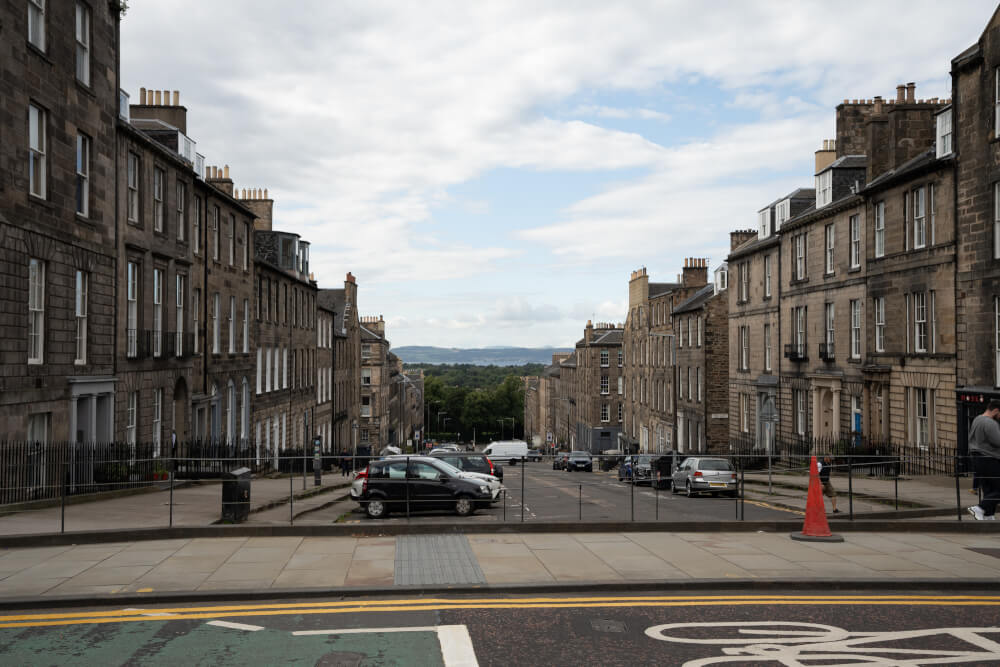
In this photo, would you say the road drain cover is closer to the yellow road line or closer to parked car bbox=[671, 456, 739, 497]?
the yellow road line

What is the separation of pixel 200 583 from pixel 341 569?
1949 millimetres

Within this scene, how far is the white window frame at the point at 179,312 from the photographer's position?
97.7 feet

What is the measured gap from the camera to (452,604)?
401 inches

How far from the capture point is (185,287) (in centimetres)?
3114

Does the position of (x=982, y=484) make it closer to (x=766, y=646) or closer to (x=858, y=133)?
(x=766, y=646)

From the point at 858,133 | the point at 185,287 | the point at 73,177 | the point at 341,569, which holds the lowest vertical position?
the point at 341,569

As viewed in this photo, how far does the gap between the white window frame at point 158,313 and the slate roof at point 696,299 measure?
1455 inches

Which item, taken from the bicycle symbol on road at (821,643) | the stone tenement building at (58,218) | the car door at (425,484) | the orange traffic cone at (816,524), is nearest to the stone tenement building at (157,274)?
the stone tenement building at (58,218)

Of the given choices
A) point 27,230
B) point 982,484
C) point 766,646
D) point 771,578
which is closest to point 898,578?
point 771,578

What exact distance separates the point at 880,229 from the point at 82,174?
28163 millimetres

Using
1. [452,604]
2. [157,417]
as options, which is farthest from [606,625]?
[157,417]

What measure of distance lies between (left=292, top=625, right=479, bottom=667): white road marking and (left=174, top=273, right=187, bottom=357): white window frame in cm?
2303

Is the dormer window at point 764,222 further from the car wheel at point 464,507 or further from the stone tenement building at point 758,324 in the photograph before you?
the car wheel at point 464,507

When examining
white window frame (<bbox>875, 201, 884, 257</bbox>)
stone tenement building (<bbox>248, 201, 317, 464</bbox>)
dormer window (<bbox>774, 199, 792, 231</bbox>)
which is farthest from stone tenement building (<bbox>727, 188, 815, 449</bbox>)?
stone tenement building (<bbox>248, 201, 317, 464</bbox>)
